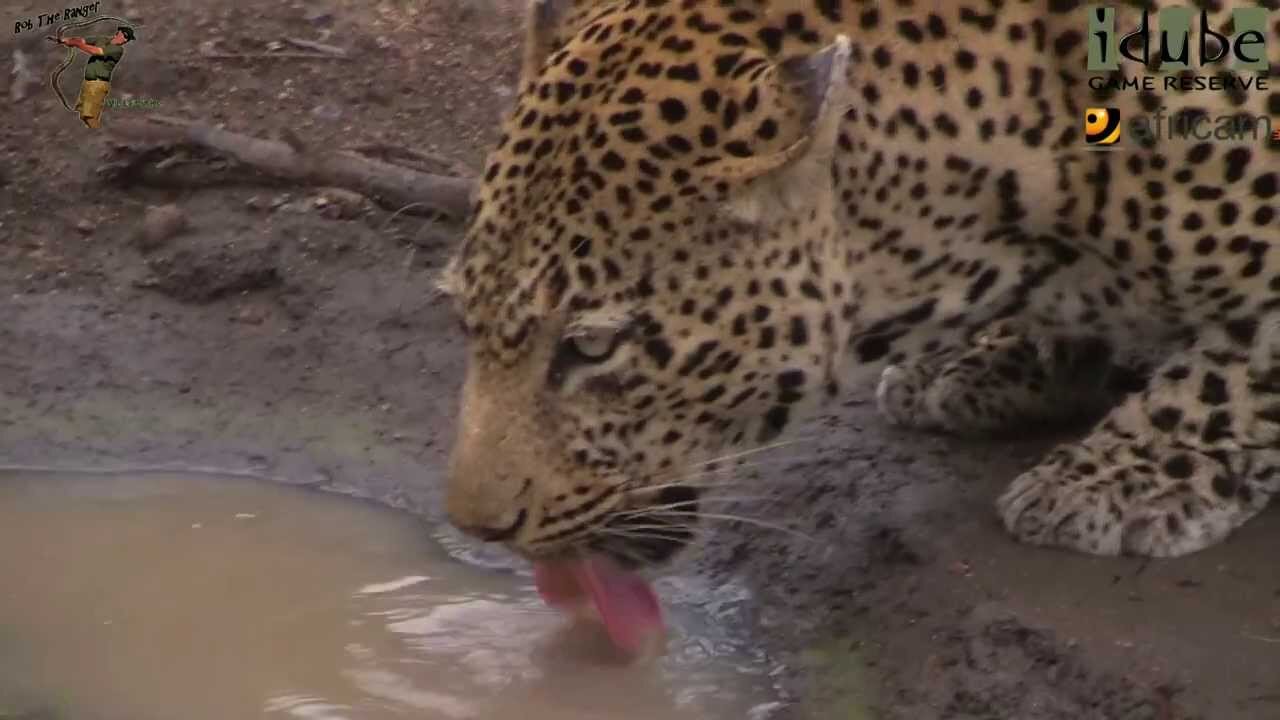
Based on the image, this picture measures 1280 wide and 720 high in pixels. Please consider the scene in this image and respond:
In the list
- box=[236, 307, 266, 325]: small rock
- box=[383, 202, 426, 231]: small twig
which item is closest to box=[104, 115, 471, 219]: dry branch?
box=[383, 202, 426, 231]: small twig

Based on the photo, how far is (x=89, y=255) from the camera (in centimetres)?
647

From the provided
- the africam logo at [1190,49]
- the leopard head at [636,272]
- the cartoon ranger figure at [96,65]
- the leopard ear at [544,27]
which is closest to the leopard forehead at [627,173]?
the leopard head at [636,272]

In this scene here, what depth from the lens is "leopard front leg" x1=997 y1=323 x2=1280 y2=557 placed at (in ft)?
13.3

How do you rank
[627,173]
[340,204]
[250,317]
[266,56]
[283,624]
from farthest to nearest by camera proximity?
[266,56] < [340,204] < [250,317] < [283,624] < [627,173]

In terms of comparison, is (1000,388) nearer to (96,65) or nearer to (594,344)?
(594,344)

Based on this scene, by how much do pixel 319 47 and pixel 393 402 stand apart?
6.90 feet

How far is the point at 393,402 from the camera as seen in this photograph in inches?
225

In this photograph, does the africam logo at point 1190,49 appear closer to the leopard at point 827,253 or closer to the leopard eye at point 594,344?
the leopard at point 827,253

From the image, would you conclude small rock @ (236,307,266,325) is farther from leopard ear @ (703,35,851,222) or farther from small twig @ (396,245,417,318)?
leopard ear @ (703,35,851,222)

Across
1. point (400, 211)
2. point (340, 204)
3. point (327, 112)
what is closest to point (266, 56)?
point (327, 112)

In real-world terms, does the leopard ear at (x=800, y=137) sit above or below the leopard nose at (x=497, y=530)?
above

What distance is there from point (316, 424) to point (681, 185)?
245 centimetres

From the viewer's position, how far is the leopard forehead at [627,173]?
11.6 feet

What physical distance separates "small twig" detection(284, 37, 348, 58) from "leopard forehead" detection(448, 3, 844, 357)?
3755 mm
